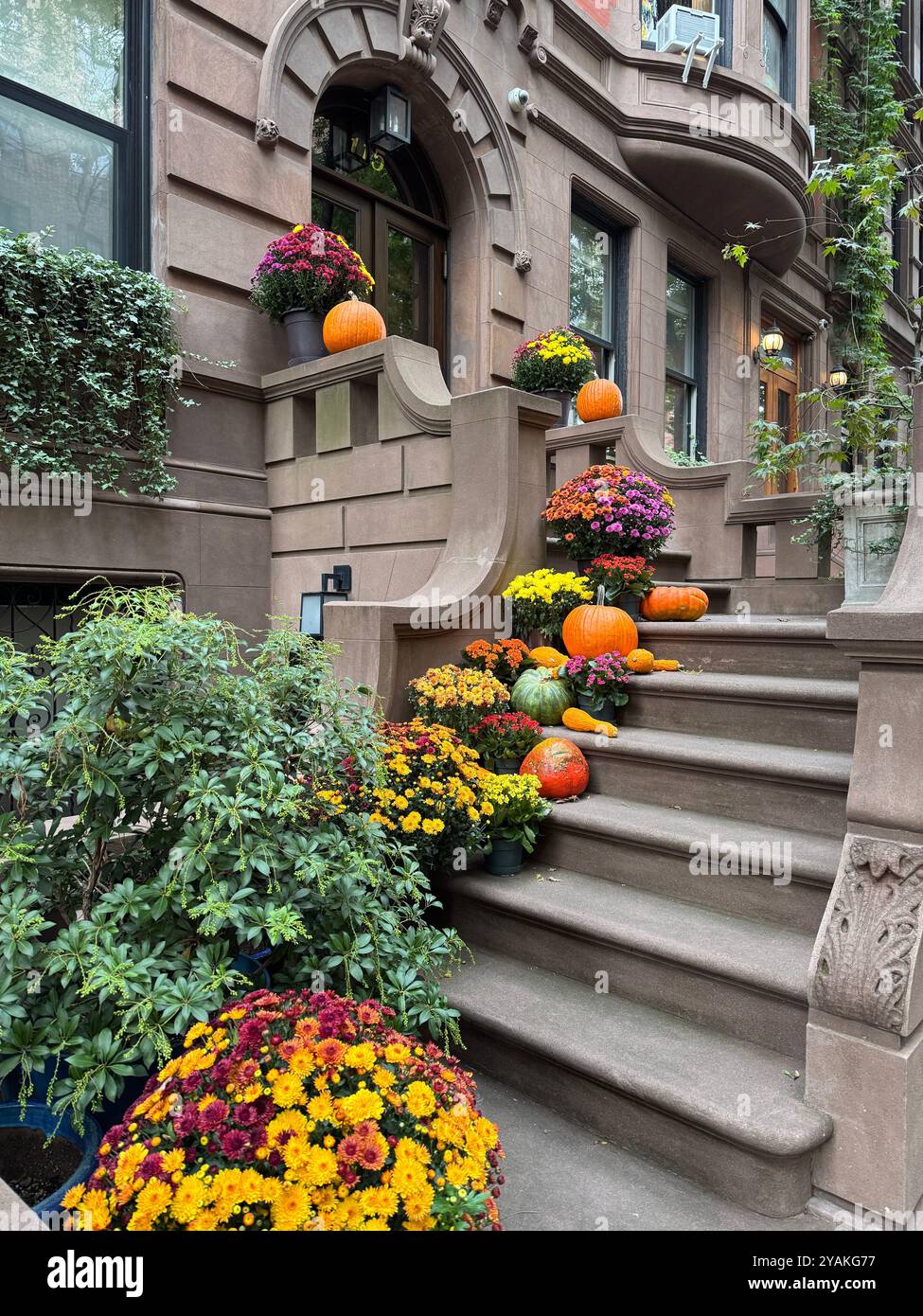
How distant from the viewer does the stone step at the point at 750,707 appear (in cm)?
362

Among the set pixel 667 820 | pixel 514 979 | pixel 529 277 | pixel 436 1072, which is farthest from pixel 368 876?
pixel 529 277

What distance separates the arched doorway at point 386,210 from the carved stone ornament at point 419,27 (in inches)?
22.0

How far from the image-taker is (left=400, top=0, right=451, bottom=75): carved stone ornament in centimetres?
730

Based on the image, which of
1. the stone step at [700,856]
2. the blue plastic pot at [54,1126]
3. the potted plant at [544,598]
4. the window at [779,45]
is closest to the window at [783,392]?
the window at [779,45]

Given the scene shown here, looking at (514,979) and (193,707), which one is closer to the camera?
(193,707)

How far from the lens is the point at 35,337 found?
473 cm

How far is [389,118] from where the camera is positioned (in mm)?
7336

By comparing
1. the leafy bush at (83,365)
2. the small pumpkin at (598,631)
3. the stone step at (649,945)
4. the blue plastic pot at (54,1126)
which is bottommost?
the blue plastic pot at (54,1126)

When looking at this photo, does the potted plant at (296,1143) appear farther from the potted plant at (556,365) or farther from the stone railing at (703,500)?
the potted plant at (556,365)

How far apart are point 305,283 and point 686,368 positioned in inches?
292

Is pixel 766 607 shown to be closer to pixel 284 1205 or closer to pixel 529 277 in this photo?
pixel 529 277

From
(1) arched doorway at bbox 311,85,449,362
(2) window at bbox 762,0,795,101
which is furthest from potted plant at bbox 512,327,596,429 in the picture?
(2) window at bbox 762,0,795,101

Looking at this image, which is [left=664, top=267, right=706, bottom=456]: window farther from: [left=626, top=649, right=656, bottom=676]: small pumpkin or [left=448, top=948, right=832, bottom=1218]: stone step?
[left=448, top=948, right=832, bottom=1218]: stone step
